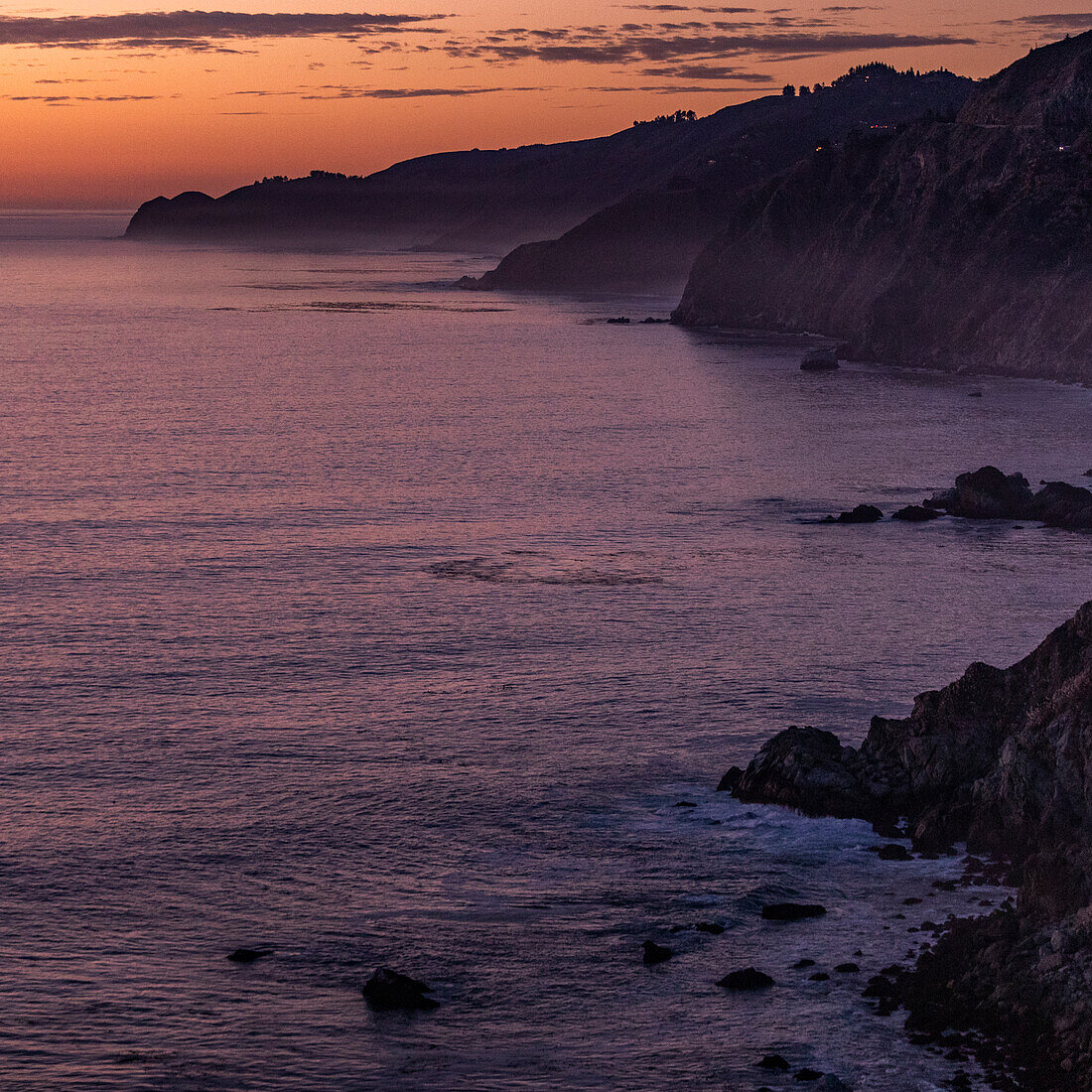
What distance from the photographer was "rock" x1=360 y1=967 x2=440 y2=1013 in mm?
25672

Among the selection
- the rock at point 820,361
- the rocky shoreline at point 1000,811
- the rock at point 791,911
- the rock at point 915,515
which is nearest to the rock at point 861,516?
the rock at point 915,515

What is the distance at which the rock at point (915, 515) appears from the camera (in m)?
71.8

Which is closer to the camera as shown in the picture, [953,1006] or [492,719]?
[953,1006]

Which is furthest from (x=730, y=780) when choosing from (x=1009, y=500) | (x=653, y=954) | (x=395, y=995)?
(x=1009, y=500)

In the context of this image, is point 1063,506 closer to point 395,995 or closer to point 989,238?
point 395,995

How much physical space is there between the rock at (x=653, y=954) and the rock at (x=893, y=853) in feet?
22.2

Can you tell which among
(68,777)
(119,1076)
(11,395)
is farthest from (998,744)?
(11,395)

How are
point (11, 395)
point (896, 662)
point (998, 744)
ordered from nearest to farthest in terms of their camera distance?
point (998, 744) < point (896, 662) < point (11, 395)

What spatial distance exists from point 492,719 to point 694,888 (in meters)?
12.3

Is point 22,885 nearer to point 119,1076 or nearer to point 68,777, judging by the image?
point 68,777

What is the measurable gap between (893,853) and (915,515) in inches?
1661

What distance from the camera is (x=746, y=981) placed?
26.2m

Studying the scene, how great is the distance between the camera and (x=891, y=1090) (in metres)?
22.8

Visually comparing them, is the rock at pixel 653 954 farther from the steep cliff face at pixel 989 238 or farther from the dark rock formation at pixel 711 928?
the steep cliff face at pixel 989 238
